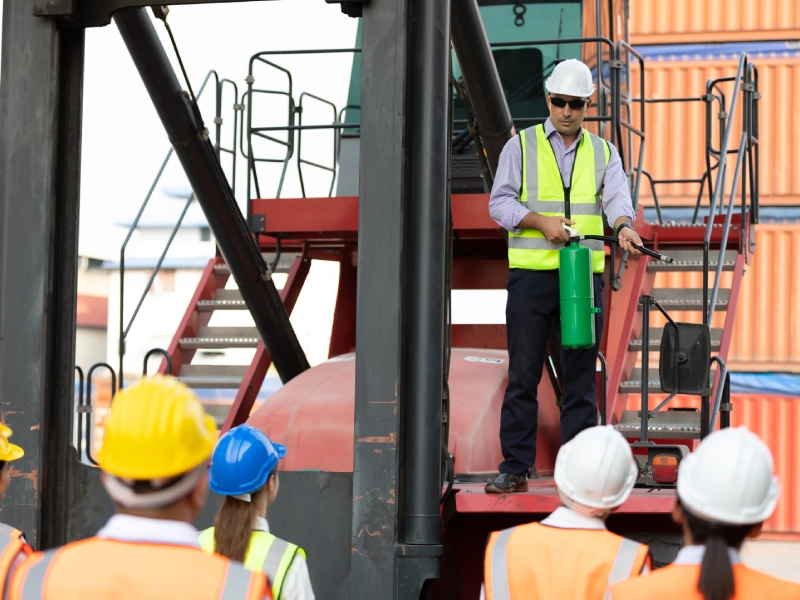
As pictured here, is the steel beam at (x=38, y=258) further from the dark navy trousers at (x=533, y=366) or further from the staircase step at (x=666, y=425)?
the staircase step at (x=666, y=425)

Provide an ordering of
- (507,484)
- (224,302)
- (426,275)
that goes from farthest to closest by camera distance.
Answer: (224,302) < (507,484) < (426,275)

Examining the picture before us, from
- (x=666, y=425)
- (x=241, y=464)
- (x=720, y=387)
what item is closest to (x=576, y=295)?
(x=720, y=387)

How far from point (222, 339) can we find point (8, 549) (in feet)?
15.6

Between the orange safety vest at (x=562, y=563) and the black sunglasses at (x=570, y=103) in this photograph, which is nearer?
the orange safety vest at (x=562, y=563)

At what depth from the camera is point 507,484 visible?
4.93 m

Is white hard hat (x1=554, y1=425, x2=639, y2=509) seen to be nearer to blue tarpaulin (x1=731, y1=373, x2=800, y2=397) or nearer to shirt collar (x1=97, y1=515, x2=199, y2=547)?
shirt collar (x1=97, y1=515, x2=199, y2=547)

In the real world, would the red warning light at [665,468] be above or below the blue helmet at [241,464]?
below

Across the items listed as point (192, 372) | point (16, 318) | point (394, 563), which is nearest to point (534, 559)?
point (394, 563)

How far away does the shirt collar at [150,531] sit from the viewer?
6.56 ft

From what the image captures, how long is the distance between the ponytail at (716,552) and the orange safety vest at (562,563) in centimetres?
59

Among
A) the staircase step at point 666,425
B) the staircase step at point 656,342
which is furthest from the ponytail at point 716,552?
the staircase step at point 656,342

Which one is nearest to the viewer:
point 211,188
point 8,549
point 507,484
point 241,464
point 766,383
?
point 8,549

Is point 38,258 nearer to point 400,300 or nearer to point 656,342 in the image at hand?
point 400,300

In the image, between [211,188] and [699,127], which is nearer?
[211,188]
